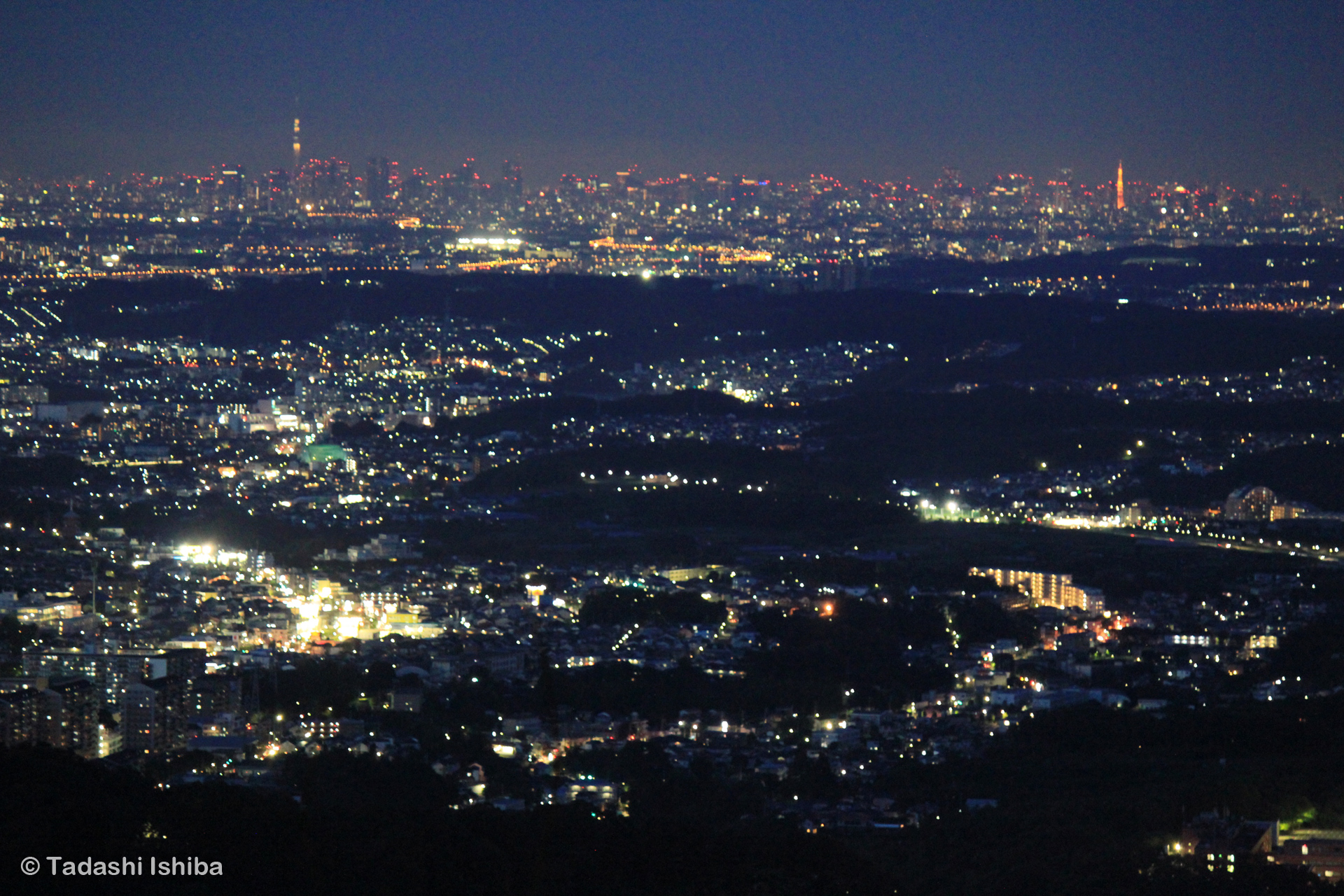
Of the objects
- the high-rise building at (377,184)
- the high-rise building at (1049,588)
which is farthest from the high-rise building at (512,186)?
the high-rise building at (1049,588)

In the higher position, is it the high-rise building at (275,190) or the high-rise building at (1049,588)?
the high-rise building at (275,190)

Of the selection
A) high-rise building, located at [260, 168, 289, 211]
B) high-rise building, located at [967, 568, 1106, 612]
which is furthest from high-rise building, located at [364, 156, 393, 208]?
high-rise building, located at [967, 568, 1106, 612]

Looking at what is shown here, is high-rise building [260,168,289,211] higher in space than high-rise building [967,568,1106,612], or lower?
higher

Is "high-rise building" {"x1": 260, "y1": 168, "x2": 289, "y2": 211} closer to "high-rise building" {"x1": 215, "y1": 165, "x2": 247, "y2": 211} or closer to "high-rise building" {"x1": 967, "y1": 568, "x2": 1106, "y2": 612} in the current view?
"high-rise building" {"x1": 215, "y1": 165, "x2": 247, "y2": 211}

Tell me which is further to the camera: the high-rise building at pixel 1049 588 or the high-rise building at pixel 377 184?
the high-rise building at pixel 377 184

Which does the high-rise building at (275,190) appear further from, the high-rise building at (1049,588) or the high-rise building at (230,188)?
the high-rise building at (1049,588)

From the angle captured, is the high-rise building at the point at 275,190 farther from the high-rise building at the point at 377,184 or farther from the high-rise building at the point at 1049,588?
the high-rise building at the point at 1049,588

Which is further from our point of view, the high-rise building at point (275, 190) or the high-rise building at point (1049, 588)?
the high-rise building at point (275, 190)

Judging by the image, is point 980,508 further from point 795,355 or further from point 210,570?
point 795,355

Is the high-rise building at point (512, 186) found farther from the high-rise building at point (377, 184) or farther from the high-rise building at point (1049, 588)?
the high-rise building at point (1049, 588)

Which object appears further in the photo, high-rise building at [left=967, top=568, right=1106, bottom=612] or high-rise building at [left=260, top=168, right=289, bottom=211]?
high-rise building at [left=260, top=168, right=289, bottom=211]

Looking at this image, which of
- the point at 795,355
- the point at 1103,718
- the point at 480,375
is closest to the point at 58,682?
the point at 1103,718
